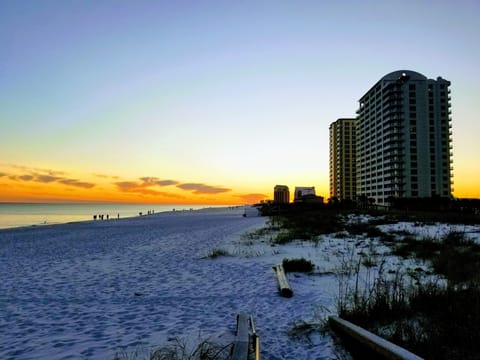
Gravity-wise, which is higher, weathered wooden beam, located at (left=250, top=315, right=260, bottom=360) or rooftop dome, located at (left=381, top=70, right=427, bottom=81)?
rooftop dome, located at (left=381, top=70, right=427, bottom=81)

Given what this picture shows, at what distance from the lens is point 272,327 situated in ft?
19.1

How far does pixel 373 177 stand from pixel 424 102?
29.8 meters

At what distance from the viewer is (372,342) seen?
4195 millimetres

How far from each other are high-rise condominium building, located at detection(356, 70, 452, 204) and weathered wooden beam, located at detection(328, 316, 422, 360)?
371 feet

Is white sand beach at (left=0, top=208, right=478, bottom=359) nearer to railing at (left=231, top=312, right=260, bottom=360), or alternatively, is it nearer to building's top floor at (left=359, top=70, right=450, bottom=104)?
railing at (left=231, top=312, right=260, bottom=360)

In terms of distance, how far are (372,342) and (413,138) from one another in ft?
400

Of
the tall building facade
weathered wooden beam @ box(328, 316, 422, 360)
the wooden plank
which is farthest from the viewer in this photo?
the tall building facade

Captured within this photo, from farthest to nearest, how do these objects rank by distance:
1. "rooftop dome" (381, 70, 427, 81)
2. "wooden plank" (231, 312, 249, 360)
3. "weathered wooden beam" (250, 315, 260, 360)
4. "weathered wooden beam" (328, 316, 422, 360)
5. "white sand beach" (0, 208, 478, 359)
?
"rooftop dome" (381, 70, 427, 81) < "white sand beach" (0, 208, 478, 359) < "weathered wooden beam" (250, 315, 260, 360) < "wooden plank" (231, 312, 249, 360) < "weathered wooden beam" (328, 316, 422, 360)

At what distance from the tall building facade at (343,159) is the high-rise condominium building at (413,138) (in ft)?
148

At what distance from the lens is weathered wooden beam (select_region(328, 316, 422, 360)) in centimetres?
369

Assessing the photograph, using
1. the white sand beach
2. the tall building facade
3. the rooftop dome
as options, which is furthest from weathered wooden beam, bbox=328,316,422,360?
the tall building facade

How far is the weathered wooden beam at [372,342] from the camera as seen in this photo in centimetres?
369

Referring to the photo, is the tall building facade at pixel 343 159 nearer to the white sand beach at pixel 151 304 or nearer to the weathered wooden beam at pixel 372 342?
the white sand beach at pixel 151 304

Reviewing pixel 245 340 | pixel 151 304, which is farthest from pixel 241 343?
pixel 151 304
